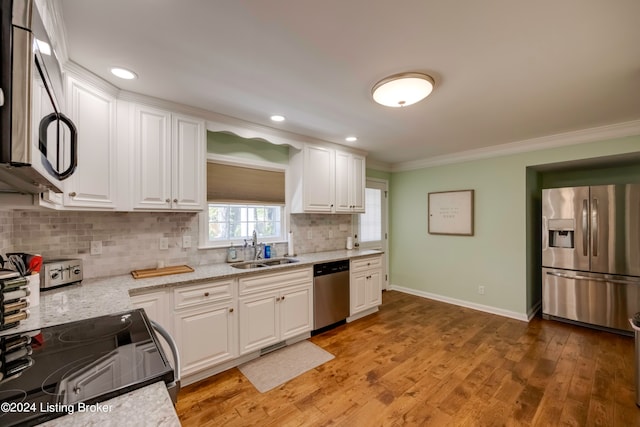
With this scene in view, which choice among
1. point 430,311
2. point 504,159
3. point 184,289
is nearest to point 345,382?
point 184,289

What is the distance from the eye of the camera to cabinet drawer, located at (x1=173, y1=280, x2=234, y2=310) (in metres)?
2.13

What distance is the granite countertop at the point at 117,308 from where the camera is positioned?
2.18ft

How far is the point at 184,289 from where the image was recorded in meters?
2.15

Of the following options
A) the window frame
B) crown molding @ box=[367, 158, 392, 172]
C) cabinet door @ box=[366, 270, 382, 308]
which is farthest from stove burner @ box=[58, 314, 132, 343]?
crown molding @ box=[367, 158, 392, 172]

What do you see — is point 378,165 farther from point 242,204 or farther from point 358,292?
point 242,204

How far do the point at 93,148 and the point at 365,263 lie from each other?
3.08 metres

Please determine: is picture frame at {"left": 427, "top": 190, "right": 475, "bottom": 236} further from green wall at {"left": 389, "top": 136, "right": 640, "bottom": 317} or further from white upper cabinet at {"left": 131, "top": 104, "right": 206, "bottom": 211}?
white upper cabinet at {"left": 131, "top": 104, "right": 206, "bottom": 211}

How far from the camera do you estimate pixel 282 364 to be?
2541 mm

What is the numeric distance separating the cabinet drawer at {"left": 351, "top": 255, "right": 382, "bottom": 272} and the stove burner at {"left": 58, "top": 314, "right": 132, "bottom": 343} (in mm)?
2633

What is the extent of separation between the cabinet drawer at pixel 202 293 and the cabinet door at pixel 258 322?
20cm

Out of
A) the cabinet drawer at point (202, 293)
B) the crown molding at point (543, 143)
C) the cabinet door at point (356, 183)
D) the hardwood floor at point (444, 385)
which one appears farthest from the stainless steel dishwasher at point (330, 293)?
the crown molding at point (543, 143)

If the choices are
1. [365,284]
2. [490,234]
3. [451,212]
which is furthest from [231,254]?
[490,234]

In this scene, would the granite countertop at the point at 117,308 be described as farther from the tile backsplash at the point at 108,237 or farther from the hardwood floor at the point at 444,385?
the hardwood floor at the point at 444,385

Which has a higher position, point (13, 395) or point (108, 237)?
point (108, 237)
